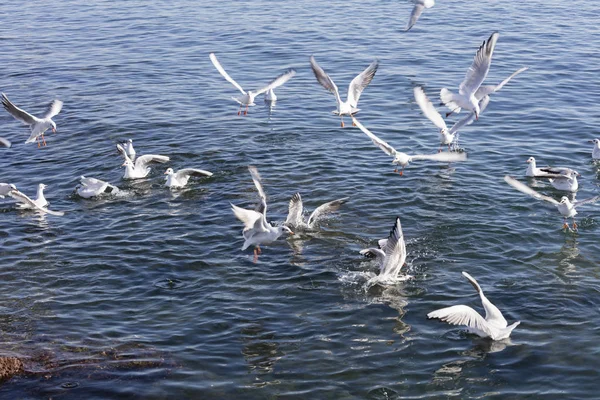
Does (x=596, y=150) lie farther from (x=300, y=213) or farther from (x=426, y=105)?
(x=300, y=213)

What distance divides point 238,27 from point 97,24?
7698 mm

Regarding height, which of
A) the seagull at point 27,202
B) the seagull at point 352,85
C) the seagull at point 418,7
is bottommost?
the seagull at point 27,202

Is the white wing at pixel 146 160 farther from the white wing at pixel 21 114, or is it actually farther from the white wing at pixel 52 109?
the white wing at pixel 52 109

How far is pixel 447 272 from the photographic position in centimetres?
1462

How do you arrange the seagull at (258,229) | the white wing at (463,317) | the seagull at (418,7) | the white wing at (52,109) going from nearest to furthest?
1. the white wing at (463,317)
2. the seagull at (258,229)
3. the seagull at (418,7)
4. the white wing at (52,109)

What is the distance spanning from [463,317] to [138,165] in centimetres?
1007

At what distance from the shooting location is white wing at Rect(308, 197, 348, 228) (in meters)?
16.5

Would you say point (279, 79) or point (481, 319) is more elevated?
point (279, 79)

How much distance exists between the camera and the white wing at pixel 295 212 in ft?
53.7

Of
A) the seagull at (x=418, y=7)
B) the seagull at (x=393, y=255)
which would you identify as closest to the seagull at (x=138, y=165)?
the seagull at (x=418, y=7)

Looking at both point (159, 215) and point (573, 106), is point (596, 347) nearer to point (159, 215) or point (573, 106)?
point (159, 215)

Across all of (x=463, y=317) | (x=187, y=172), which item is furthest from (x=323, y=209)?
Result: (x=463, y=317)

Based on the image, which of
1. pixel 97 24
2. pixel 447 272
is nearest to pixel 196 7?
pixel 97 24

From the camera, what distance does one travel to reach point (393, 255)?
13.8 meters
